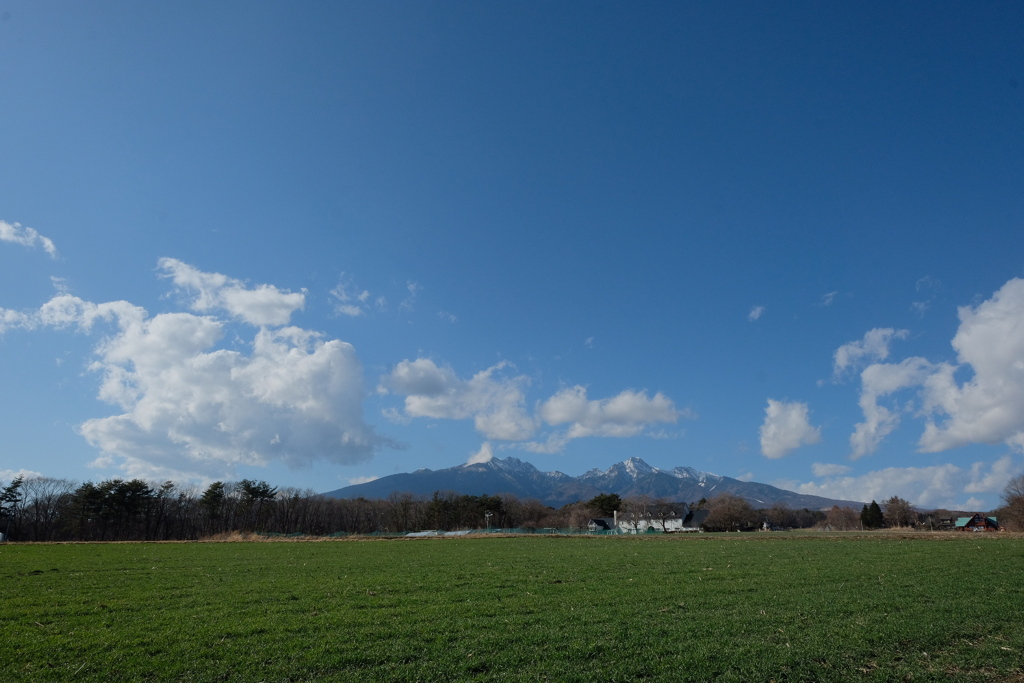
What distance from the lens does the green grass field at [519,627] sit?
873 centimetres

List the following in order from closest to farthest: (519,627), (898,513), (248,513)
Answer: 1. (519,627)
2. (248,513)
3. (898,513)

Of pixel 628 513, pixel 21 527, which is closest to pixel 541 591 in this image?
pixel 21 527

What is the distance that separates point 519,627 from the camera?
1145cm

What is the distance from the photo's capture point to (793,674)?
864 cm

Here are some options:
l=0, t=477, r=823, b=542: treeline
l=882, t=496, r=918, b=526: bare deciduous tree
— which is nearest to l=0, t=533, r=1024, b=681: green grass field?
l=0, t=477, r=823, b=542: treeline

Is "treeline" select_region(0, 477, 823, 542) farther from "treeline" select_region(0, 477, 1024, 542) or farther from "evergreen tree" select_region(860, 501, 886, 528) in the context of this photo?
"evergreen tree" select_region(860, 501, 886, 528)

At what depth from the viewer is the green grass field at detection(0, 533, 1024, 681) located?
8.73 m

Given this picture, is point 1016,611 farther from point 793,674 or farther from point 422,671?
point 422,671

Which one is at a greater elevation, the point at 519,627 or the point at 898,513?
the point at 519,627

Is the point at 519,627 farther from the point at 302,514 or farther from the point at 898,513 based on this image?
the point at 898,513

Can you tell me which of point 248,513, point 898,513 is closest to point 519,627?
point 248,513

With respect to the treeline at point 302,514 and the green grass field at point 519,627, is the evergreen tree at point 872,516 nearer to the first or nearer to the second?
the treeline at point 302,514

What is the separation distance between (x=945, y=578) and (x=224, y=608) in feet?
80.2

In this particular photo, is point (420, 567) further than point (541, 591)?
Yes
